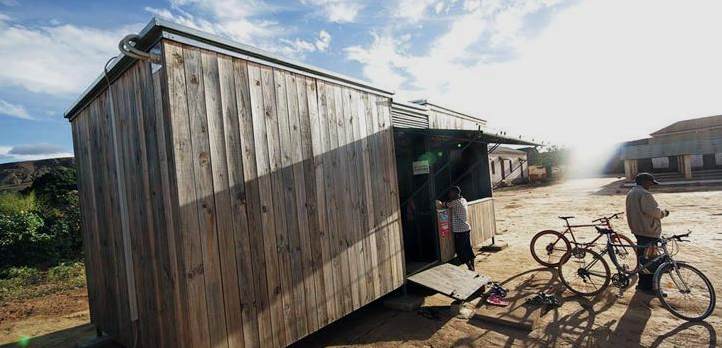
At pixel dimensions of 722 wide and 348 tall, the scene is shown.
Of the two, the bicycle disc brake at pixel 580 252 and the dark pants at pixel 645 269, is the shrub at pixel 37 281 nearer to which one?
the bicycle disc brake at pixel 580 252

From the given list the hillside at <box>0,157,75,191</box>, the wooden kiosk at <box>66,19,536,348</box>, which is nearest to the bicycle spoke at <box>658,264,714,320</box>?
the wooden kiosk at <box>66,19,536,348</box>

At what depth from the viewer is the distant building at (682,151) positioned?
77.3ft

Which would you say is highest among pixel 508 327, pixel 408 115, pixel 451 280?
pixel 408 115

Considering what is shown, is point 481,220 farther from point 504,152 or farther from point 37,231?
point 504,152

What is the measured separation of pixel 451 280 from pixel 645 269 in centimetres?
273

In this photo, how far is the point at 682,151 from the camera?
23.3 m

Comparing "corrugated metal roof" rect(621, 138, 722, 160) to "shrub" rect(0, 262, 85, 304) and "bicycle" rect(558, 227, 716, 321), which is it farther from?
"shrub" rect(0, 262, 85, 304)

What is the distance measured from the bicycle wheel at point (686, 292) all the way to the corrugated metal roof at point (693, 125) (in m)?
35.8

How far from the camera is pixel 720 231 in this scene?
860cm

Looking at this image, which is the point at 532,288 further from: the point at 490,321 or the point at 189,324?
A: the point at 189,324

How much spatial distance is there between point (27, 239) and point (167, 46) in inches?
409

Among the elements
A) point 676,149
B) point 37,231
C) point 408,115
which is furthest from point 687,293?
point 676,149

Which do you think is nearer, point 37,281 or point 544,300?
point 544,300

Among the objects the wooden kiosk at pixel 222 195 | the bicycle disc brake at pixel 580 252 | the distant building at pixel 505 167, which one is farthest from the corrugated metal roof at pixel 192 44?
the distant building at pixel 505 167
